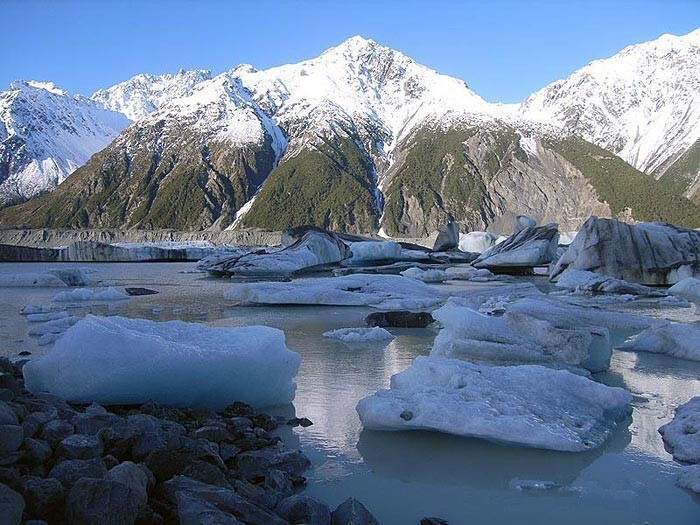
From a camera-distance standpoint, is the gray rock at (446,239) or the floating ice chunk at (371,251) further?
the gray rock at (446,239)

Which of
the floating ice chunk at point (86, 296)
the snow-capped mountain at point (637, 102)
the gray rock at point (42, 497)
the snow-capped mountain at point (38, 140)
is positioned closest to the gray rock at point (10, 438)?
the gray rock at point (42, 497)

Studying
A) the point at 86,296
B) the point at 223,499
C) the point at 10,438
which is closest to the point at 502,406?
the point at 223,499

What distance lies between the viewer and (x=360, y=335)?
834 cm

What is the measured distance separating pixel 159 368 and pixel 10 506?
2.34 meters

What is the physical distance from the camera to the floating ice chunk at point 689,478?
3.40 metres

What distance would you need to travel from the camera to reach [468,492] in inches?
134

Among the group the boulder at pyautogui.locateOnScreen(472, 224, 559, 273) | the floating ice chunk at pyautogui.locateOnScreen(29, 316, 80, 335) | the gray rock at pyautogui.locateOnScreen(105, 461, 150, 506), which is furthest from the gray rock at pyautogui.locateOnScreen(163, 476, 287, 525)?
the boulder at pyautogui.locateOnScreen(472, 224, 559, 273)

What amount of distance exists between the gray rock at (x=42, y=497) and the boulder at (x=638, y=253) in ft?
61.9

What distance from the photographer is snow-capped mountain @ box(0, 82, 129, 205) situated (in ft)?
458

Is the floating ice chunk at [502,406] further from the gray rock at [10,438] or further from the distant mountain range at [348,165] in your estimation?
the distant mountain range at [348,165]

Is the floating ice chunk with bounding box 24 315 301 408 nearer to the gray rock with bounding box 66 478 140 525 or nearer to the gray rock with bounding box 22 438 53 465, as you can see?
the gray rock with bounding box 22 438 53 465

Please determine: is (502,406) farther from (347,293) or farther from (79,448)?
(347,293)

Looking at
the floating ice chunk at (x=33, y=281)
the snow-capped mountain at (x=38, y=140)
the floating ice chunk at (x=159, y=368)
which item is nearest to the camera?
the floating ice chunk at (x=159, y=368)

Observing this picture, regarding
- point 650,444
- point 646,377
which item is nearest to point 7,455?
point 650,444
